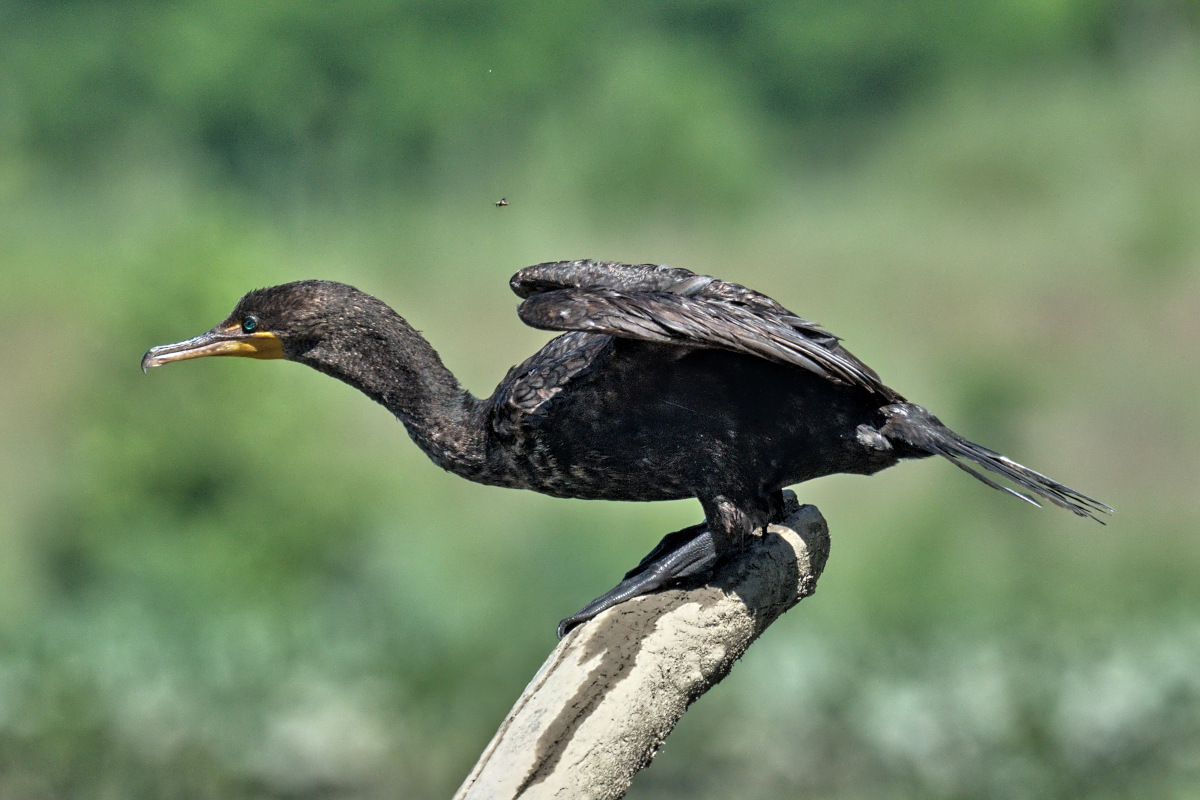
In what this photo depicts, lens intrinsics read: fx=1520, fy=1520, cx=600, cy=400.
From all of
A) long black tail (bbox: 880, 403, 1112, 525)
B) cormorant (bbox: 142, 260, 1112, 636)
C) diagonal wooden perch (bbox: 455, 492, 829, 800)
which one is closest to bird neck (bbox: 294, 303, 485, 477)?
cormorant (bbox: 142, 260, 1112, 636)

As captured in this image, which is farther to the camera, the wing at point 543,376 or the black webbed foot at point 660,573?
the wing at point 543,376

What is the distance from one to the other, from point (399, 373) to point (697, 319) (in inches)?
38.1

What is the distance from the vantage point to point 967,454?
3426 millimetres

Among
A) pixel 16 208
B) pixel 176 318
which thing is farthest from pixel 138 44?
pixel 176 318

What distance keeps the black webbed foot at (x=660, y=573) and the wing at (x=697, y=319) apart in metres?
0.52

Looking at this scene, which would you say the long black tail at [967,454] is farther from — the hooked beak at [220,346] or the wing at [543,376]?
the hooked beak at [220,346]

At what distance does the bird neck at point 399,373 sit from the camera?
3.87m

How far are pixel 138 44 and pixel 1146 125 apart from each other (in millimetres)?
7979

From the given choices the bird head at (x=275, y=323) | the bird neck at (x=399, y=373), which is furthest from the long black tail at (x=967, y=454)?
the bird head at (x=275, y=323)

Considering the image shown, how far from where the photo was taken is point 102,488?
8469 millimetres

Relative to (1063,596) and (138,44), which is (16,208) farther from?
(1063,596)

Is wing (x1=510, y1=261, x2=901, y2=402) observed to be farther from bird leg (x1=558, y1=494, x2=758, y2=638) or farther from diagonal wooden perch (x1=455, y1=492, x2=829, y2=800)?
diagonal wooden perch (x1=455, y1=492, x2=829, y2=800)

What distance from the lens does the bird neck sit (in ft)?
12.7

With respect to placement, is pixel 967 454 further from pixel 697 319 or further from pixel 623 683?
pixel 623 683
